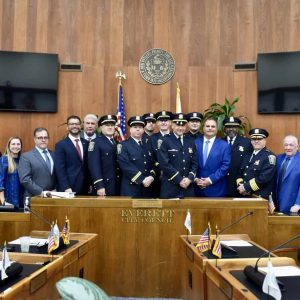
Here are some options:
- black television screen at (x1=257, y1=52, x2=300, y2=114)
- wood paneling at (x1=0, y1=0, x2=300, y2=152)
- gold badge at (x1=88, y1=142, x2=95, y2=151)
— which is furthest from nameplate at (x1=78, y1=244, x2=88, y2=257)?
black television screen at (x1=257, y1=52, x2=300, y2=114)

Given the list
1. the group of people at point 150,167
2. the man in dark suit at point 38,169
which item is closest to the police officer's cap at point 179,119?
the group of people at point 150,167

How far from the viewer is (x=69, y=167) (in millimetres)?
4051

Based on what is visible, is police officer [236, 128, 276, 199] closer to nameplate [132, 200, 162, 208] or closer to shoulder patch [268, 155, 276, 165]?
shoulder patch [268, 155, 276, 165]

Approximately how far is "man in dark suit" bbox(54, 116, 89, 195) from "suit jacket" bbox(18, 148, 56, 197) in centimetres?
15

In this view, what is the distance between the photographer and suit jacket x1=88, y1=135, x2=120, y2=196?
3.89 meters

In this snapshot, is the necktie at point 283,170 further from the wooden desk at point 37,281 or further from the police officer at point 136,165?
the wooden desk at point 37,281

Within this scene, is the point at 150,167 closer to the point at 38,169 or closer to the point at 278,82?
the point at 38,169

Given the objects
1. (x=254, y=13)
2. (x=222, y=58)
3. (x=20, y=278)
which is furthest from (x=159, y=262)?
(x=254, y=13)

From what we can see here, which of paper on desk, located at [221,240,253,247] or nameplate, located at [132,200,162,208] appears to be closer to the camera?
paper on desk, located at [221,240,253,247]

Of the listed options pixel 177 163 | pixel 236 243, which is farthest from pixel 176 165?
pixel 236 243

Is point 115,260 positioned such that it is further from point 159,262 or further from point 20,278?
point 20,278

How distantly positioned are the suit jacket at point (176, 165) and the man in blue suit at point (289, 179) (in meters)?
0.94

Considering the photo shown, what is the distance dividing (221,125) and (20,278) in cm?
388

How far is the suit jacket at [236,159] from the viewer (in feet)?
14.2
